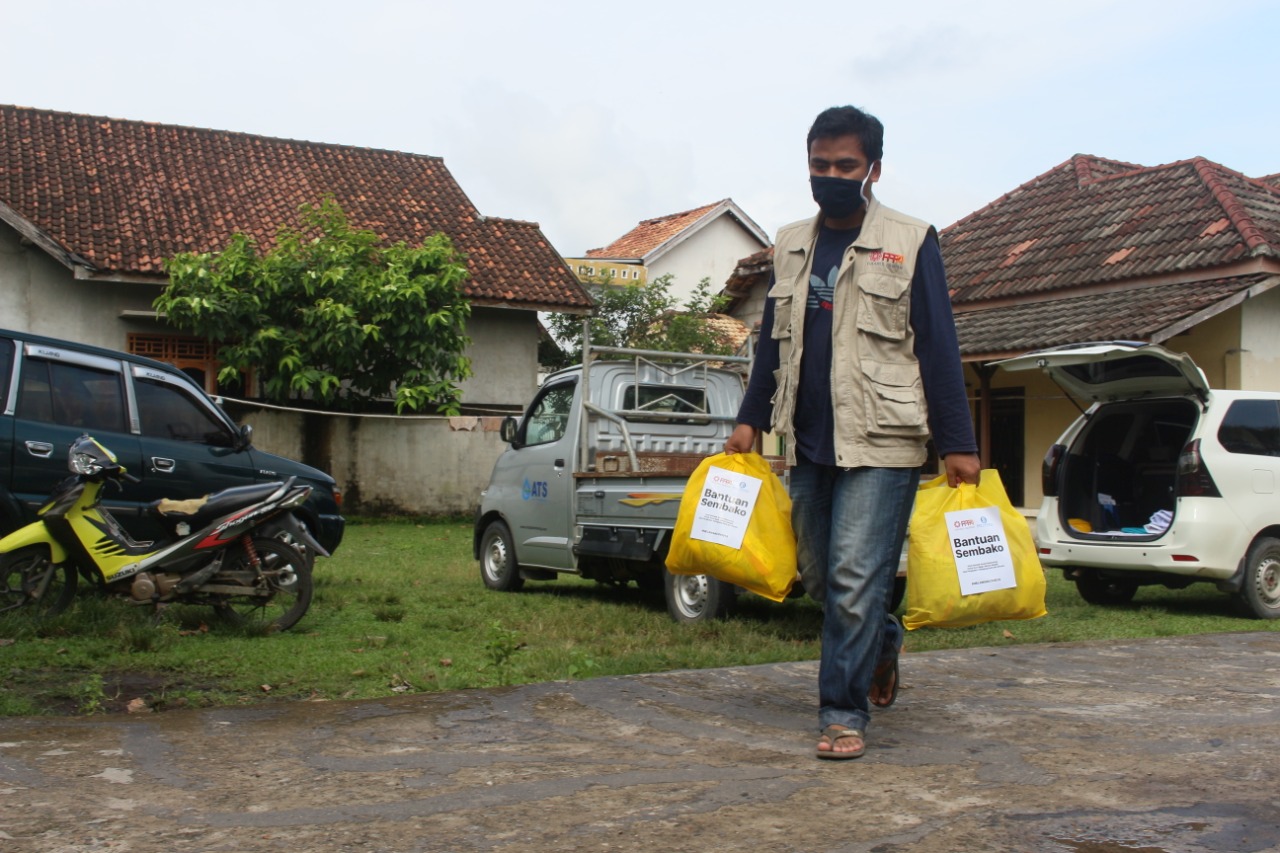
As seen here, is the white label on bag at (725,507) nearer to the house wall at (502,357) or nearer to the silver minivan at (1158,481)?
the silver minivan at (1158,481)

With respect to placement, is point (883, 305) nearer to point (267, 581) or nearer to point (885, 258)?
point (885, 258)

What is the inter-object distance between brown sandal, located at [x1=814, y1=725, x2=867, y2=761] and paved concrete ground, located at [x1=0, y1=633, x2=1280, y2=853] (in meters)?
0.04

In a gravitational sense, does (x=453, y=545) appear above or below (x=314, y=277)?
below

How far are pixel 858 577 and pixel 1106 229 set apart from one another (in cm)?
1575

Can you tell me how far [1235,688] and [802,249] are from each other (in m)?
2.98

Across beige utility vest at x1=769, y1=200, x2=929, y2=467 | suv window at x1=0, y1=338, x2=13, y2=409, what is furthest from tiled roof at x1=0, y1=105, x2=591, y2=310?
beige utility vest at x1=769, y1=200, x2=929, y2=467

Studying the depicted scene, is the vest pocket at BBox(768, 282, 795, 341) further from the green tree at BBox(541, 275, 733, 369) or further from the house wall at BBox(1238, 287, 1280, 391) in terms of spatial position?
the green tree at BBox(541, 275, 733, 369)

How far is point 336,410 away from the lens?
19719 millimetres

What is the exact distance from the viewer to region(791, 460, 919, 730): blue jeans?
177 inches

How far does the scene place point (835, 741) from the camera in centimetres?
439

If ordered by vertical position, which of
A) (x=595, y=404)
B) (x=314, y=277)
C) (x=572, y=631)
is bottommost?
(x=572, y=631)

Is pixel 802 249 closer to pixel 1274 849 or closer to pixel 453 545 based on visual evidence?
pixel 1274 849

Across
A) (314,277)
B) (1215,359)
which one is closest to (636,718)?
(1215,359)

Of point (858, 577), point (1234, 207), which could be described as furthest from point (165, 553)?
point (1234, 207)
